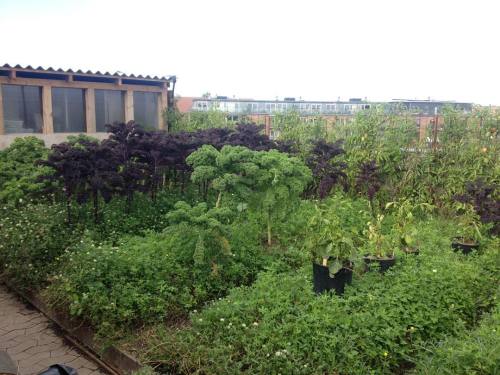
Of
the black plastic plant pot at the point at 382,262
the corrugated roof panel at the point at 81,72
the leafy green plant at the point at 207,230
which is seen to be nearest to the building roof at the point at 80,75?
the corrugated roof panel at the point at 81,72

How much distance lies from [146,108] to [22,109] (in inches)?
139

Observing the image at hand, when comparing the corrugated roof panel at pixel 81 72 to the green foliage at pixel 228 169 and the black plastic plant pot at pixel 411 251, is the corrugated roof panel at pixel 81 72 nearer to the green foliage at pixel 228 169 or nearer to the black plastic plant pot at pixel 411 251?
the green foliage at pixel 228 169

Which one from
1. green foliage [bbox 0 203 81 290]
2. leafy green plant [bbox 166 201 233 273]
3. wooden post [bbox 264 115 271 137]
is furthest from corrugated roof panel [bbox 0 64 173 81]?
leafy green plant [bbox 166 201 233 273]

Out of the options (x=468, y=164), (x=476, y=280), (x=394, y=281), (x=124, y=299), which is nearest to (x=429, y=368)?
(x=394, y=281)

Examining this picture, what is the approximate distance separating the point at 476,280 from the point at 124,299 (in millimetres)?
3506

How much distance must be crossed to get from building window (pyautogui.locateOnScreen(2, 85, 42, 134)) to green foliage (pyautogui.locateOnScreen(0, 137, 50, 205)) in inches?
98.3

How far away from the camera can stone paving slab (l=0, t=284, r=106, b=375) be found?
408 cm

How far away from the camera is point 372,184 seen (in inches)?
296

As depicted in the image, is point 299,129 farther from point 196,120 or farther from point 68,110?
point 68,110

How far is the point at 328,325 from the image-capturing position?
3611mm

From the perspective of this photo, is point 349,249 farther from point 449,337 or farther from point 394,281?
point 449,337

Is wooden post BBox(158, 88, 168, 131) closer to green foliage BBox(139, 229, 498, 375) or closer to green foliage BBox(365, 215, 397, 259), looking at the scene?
green foliage BBox(365, 215, 397, 259)

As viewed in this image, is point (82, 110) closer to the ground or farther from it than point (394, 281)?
farther from it

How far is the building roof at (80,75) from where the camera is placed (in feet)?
35.6
